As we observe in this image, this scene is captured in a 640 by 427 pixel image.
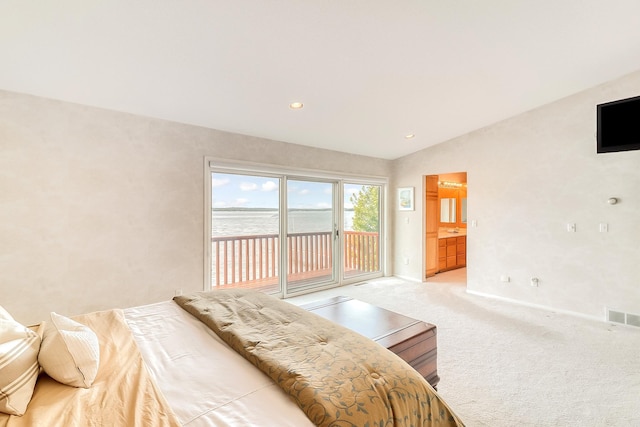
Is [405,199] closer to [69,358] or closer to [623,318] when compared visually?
[623,318]

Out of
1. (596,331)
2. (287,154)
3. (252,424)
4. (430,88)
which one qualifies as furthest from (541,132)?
(252,424)

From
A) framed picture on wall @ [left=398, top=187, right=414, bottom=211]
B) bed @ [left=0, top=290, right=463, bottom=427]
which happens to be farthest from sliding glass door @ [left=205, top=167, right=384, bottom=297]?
bed @ [left=0, top=290, right=463, bottom=427]

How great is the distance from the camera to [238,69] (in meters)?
2.41

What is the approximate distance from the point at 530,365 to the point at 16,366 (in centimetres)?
325

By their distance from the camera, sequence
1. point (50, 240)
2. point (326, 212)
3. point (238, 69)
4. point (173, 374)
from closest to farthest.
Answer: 1. point (173, 374)
2. point (238, 69)
3. point (50, 240)
4. point (326, 212)

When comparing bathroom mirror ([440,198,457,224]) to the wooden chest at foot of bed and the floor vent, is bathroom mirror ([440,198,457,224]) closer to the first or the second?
the floor vent

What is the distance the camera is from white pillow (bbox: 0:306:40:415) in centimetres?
89

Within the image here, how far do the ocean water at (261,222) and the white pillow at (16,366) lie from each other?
2.59m

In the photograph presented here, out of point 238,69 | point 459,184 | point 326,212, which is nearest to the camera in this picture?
point 238,69

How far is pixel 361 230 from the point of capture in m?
5.41

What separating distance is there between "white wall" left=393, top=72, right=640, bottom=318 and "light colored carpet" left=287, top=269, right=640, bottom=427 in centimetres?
37

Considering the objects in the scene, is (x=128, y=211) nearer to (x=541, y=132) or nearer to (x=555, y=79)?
(x=555, y=79)

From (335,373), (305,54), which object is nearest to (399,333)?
(335,373)

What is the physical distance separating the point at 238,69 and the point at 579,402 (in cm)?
352
